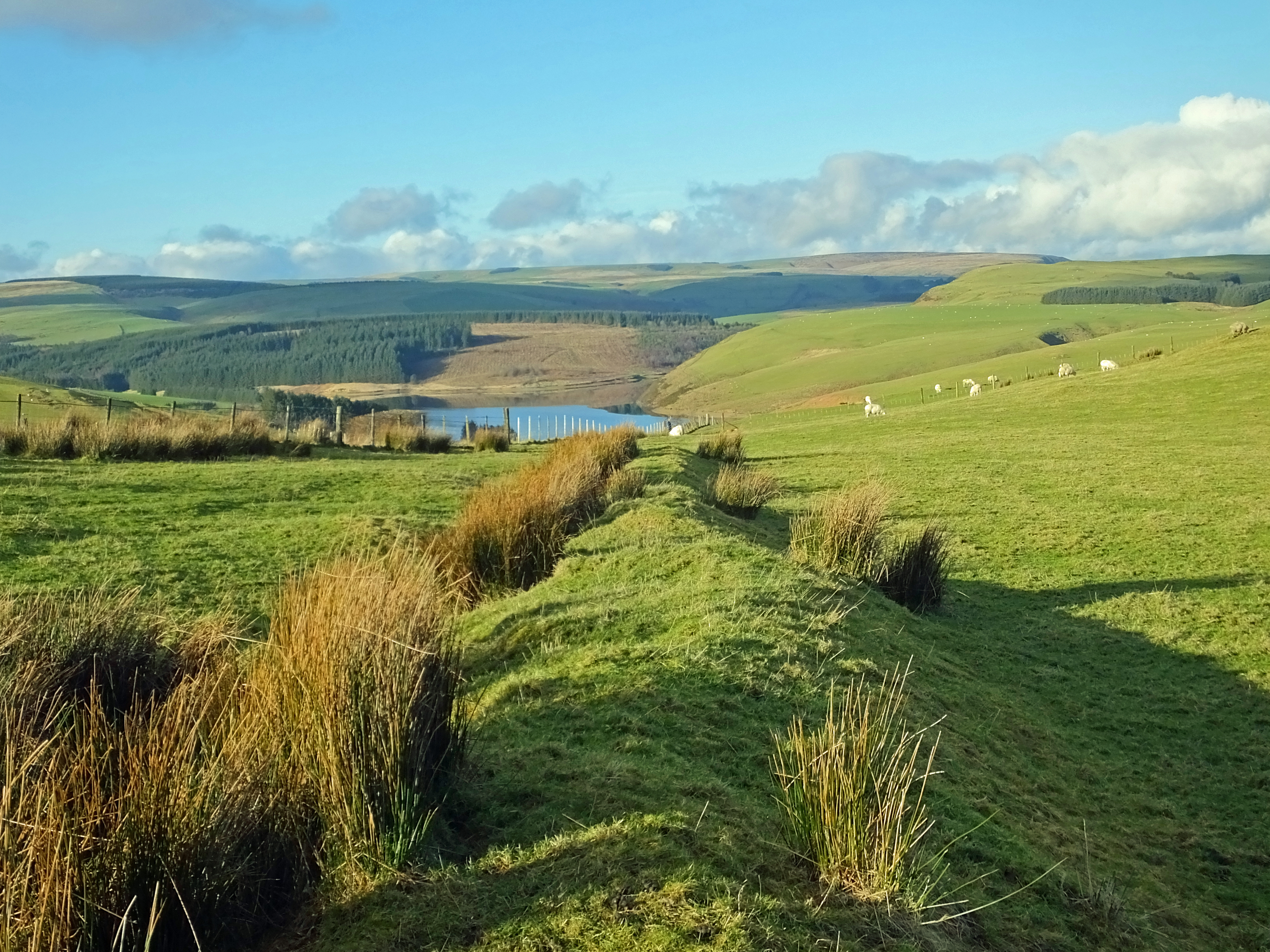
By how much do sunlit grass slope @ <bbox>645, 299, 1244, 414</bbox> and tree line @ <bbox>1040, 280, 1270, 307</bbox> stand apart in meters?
12.6

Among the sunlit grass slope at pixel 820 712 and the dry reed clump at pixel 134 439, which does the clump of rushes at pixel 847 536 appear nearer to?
the sunlit grass slope at pixel 820 712

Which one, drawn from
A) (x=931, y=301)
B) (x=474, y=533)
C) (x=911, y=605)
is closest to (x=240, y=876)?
(x=474, y=533)

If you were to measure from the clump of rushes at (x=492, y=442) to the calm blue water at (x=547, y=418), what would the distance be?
23667 millimetres

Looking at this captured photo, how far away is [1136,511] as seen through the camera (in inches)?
669

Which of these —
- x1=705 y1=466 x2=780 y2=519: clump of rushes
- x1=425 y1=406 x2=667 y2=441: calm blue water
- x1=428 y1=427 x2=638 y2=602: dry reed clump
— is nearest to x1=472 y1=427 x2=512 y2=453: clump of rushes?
x1=705 y1=466 x2=780 y2=519: clump of rushes

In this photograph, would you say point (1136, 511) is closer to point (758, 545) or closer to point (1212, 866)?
point (758, 545)

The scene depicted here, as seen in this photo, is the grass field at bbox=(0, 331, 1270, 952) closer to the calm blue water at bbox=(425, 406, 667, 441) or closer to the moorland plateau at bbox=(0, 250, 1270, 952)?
the moorland plateau at bbox=(0, 250, 1270, 952)

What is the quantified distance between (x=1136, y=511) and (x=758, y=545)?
7.81m

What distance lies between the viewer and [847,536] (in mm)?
11773

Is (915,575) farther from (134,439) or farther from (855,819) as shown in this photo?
(134,439)

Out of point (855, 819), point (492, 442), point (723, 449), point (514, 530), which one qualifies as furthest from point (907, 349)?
point (855, 819)

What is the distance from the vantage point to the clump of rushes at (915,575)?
1162 cm

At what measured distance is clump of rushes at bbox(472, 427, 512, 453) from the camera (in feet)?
98.5

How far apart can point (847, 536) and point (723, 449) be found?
1376 cm
